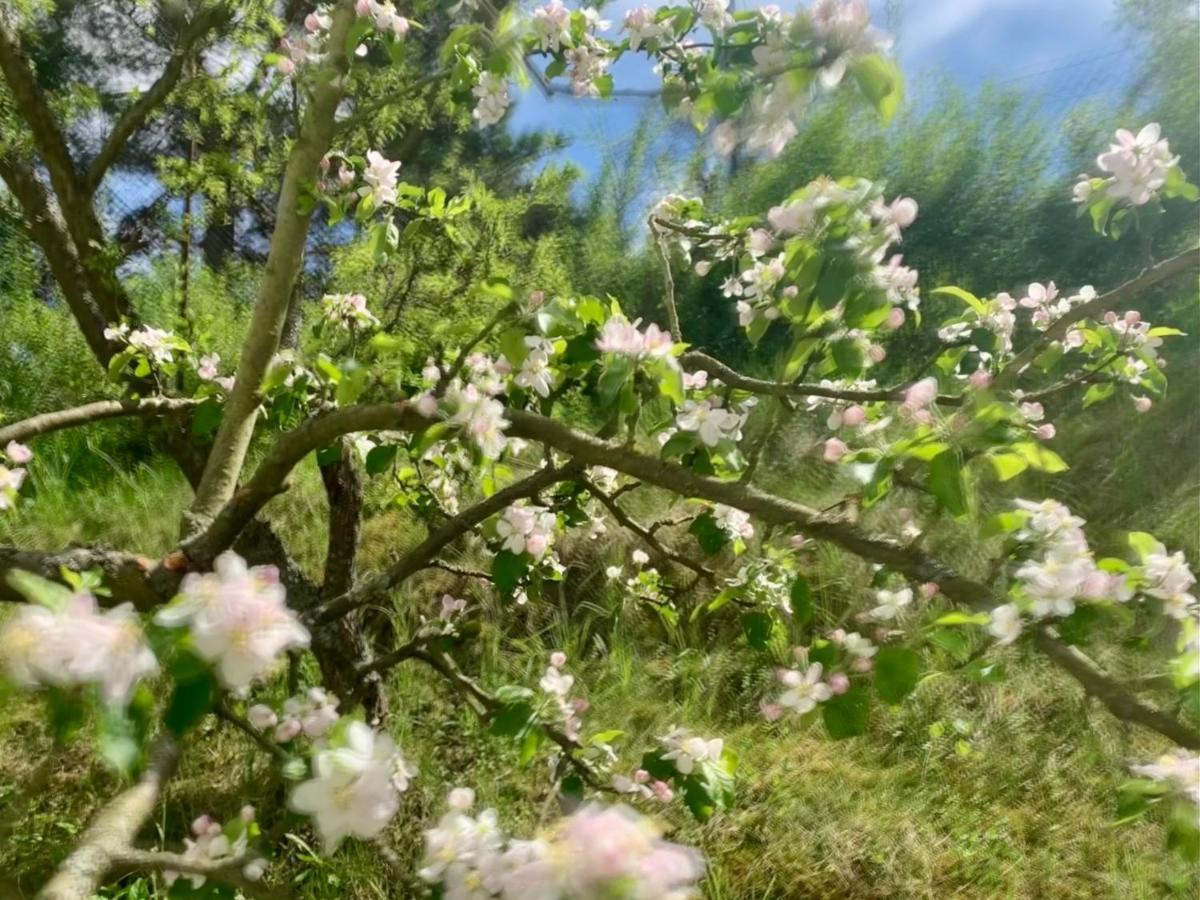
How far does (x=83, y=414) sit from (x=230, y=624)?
0.81m

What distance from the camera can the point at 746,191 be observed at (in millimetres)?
3893

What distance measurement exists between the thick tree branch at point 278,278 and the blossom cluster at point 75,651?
2.10 feet

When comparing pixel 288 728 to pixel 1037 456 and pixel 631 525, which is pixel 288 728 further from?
pixel 1037 456

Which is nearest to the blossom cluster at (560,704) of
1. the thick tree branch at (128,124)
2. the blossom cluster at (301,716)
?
the blossom cluster at (301,716)

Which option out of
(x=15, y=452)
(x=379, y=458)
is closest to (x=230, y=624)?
(x=379, y=458)

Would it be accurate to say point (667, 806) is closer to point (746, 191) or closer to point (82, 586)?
point (82, 586)

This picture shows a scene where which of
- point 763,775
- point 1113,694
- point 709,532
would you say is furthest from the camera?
point 763,775

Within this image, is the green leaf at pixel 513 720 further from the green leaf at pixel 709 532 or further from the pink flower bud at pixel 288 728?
the green leaf at pixel 709 532

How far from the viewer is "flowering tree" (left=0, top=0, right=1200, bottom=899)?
1.36 feet

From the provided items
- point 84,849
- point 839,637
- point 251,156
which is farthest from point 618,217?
point 84,849

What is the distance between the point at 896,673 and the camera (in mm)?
537

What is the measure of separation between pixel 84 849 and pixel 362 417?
0.39m

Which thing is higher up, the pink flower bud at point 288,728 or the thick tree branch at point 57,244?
the thick tree branch at point 57,244

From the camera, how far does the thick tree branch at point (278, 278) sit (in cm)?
101
